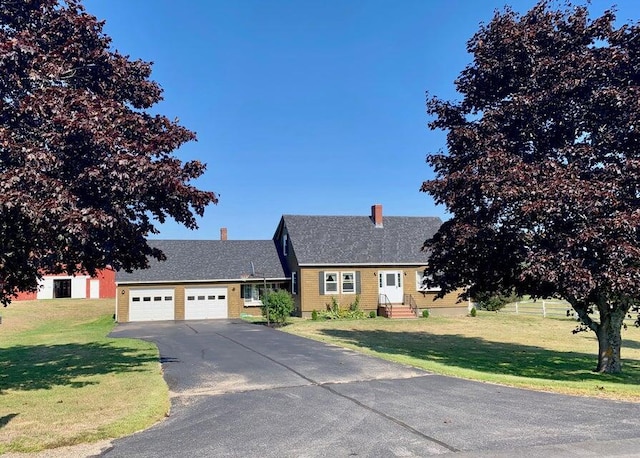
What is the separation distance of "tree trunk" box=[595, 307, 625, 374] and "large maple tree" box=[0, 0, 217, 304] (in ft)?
38.2

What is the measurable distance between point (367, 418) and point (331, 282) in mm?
23934

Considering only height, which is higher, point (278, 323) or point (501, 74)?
point (501, 74)

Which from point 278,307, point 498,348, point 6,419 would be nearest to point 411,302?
point 278,307

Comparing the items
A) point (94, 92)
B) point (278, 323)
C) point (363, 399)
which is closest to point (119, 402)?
point (363, 399)

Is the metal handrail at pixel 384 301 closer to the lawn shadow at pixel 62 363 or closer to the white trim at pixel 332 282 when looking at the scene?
the white trim at pixel 332 282

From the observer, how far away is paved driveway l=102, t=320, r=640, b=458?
20.8 ft

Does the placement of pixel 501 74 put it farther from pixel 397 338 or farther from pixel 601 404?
pixel 397 338

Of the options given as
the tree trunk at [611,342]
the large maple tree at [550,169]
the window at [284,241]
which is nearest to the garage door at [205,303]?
the window at [284,241]

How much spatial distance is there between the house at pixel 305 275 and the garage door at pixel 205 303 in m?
0.07

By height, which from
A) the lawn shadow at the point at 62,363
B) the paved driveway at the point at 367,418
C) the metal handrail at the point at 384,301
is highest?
the metal handrail at the point at 384,301

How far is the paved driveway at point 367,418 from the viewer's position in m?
6.34

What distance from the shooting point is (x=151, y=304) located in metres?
32.6

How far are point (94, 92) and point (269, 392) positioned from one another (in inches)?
311

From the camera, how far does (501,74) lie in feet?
48.0
